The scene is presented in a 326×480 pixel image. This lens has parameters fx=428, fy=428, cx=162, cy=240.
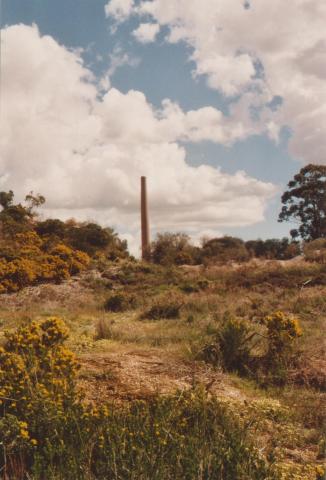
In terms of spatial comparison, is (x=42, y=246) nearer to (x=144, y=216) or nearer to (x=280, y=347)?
(x=144, y=216)

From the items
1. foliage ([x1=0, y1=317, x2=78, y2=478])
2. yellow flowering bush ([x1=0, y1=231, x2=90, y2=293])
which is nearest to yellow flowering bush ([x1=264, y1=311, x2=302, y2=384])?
foliage ([x1=0, y1=317, x2=78, y2=478])

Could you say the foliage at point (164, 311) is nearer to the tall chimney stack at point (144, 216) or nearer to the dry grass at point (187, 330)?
the dry grass at point (187, 330)

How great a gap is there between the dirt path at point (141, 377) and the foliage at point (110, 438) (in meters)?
0.64

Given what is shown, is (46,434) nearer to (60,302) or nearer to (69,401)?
(69,401)

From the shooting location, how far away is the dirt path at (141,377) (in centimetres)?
492

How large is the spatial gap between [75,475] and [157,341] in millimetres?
5201

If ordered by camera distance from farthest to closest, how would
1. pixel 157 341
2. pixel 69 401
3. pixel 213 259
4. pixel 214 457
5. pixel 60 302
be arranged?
1. pixel 213 259
2. pixel 60 302
3. pixel 157 341
4. pixel 69 401
5. pixel 214 457

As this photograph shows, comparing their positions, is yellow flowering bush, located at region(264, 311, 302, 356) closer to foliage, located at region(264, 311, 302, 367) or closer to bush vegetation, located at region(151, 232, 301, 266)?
foliage, located at region(264, 311, 302, 367)

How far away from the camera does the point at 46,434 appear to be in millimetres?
3455

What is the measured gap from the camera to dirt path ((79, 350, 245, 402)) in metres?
4.92

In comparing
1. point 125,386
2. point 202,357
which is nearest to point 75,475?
point 125,386

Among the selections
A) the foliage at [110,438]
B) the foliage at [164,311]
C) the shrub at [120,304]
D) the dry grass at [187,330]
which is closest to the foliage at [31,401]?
the foliage at [110,438]

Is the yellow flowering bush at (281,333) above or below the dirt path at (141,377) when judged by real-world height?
above

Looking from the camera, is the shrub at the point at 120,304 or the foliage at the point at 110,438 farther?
the shrub at the point at 120,304
